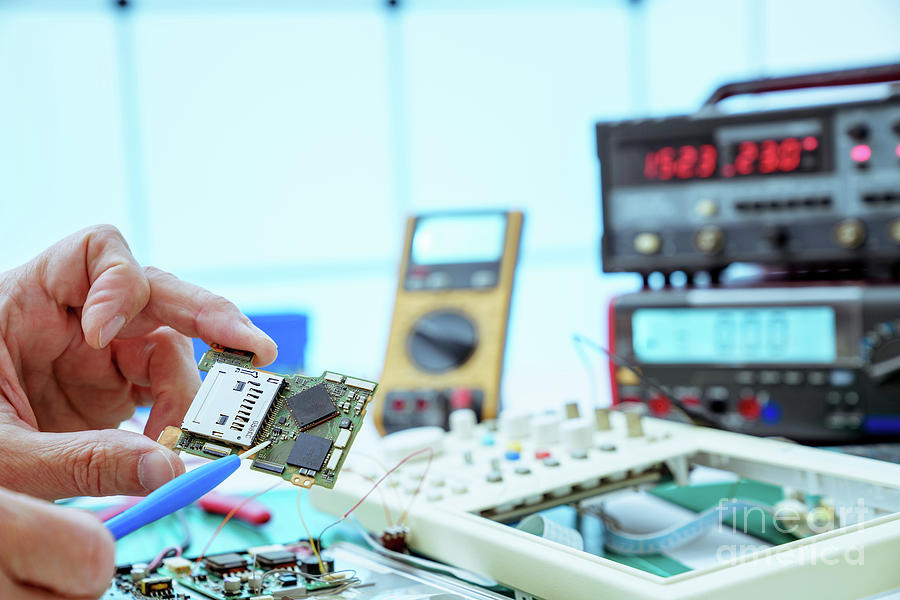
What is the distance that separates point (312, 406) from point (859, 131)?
1080mm

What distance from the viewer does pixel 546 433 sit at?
1.06 metres

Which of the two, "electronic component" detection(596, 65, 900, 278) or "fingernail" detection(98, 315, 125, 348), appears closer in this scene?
"fingernail" detection(98, 315, 125, 348)

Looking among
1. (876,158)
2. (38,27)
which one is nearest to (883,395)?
(876,158)

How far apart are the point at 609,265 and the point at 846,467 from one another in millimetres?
759

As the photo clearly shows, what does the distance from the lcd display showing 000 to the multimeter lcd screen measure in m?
0.31

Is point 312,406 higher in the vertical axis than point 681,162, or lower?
lower

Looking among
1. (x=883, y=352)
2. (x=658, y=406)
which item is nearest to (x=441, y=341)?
(x=658, y=406)

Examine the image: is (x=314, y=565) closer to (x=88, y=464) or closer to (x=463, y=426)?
(x=88, y=464)

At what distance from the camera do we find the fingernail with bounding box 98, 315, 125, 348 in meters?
0.75

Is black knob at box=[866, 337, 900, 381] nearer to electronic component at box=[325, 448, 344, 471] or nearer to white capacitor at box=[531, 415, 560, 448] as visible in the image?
white capacitor at box=[531, 415, 560, 448]

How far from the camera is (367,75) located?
6.77 m

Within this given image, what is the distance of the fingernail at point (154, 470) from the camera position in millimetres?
654

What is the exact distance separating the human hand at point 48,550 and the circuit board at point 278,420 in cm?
21

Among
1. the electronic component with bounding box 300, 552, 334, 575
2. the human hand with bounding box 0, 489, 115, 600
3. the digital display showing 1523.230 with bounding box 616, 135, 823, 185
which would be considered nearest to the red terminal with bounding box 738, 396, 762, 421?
the digital display showing 1523.230 with bounding box 616, 135, 823, 185
